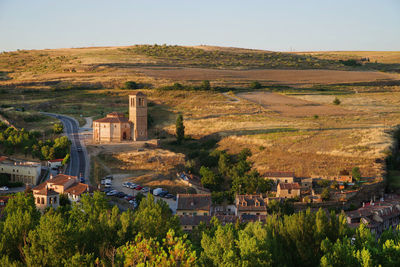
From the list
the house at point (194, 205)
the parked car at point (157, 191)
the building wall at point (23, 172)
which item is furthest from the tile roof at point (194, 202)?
the building wall at point (23, 172)

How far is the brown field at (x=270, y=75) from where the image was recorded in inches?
3666

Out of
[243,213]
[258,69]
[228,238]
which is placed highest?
[258,69]

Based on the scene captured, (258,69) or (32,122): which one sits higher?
(258,69)

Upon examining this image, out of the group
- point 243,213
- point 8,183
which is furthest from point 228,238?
point 8,183

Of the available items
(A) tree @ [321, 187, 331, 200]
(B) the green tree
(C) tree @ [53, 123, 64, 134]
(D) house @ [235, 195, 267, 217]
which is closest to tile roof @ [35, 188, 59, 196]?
(B) the green tree

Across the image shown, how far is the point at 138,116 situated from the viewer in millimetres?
56812

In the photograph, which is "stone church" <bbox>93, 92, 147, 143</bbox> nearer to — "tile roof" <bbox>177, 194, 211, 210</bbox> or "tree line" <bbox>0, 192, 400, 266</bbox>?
"tile roof" <bbox>177, 194, 211, 210</bbox>

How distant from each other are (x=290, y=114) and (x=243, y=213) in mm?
33752

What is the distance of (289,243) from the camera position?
80.3 ft

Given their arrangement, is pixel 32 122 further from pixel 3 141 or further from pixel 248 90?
pixel 248 90

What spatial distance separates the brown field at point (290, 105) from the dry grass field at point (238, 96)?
15 centimetres

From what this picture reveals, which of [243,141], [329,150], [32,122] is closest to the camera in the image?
[329,150]

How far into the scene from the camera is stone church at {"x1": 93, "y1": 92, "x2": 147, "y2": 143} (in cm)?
5562

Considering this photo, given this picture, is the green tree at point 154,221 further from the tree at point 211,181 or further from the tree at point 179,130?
the tree at point 179,130
